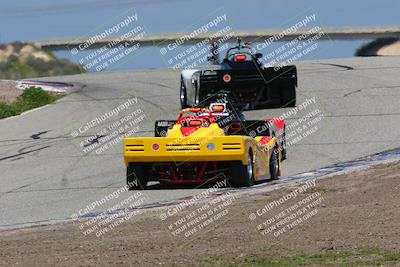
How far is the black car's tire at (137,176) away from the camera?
1397 centimetres

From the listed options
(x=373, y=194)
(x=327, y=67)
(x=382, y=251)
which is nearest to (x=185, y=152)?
(x=373, y=194)

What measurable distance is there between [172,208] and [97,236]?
6.01 feet

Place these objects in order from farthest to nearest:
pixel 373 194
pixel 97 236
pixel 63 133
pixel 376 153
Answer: pixel 63 133, pixel 376 153, pixel 373 194, pixel 97 236

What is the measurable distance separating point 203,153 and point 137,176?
1125mm

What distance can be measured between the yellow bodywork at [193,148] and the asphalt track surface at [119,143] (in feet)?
1.64

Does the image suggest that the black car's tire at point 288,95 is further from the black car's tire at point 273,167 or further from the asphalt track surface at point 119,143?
the black car's tire at point 273,167

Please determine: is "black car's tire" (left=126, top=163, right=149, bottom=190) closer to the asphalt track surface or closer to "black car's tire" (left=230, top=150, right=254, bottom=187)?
the asphalt track surface

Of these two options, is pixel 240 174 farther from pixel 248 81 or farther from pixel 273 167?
pixel 248 81

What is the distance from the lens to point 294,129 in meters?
20.0

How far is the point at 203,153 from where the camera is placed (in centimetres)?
1343

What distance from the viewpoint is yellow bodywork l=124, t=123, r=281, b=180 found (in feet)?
43.7

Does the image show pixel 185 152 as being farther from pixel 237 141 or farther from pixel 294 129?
pixel 294 129

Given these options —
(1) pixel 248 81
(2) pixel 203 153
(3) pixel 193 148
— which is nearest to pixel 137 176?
(3) pixel 193 148

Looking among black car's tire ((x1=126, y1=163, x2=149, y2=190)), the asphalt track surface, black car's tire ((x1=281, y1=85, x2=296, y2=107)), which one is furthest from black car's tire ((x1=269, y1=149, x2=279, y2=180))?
black car's tire ((x1=281, y1=85, x2=296, y2=107))
